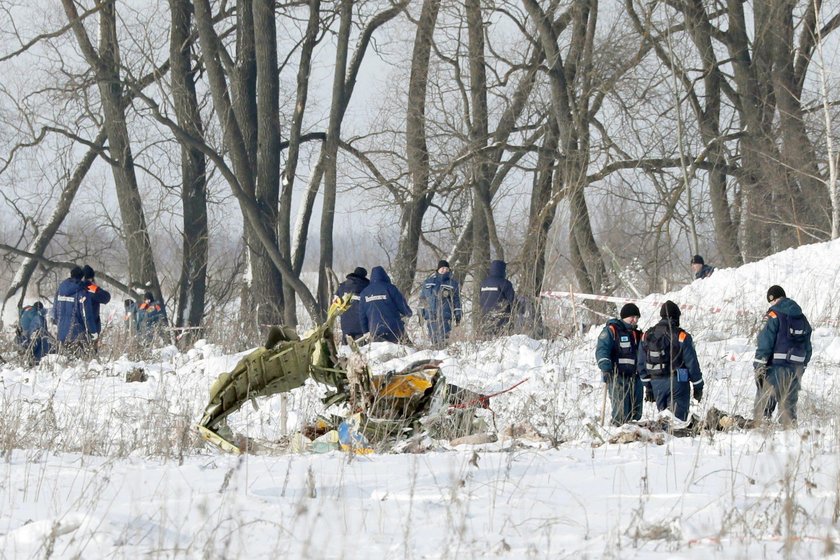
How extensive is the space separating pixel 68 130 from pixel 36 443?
18594 mm

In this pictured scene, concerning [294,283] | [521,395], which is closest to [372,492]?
[521,395]

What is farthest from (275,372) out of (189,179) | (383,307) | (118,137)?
(189,179)

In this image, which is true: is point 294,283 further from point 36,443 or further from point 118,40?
point 36,443

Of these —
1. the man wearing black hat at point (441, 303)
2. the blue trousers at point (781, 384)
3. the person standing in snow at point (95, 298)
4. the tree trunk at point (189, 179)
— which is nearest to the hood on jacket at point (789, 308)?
the blue trousers at point (781, 384)

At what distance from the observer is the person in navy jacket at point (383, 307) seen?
15.6m

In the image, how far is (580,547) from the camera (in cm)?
443

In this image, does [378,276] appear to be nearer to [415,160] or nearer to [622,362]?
[622,362]

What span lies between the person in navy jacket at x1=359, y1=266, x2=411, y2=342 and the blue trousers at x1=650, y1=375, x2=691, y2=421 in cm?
586

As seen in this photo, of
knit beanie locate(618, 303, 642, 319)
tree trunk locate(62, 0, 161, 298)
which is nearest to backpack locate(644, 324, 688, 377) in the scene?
knit beanie locate(618, 303, 642, 319)

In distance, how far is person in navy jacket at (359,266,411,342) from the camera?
15.6 metres

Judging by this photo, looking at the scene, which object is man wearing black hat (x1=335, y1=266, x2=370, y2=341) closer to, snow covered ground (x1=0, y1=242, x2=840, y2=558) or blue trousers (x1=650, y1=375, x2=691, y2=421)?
blue trousers (x1=650, y1=375, x2=691, y2=421)

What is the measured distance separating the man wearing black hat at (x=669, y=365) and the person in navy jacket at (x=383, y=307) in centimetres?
574

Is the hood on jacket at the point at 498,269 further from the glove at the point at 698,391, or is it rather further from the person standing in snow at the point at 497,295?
the glove at the point at 698,391

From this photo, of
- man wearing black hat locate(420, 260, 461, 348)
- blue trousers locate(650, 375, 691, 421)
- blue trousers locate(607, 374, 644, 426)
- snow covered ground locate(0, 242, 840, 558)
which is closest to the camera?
snow covered ground locate(0, 242, 840, 558)
